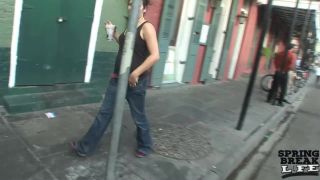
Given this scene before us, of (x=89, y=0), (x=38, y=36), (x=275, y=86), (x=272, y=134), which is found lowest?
(x=272, y=134)

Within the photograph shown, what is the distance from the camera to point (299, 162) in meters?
6.17

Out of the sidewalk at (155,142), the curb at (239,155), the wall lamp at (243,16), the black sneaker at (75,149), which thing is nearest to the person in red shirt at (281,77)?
the curb at (239,155)

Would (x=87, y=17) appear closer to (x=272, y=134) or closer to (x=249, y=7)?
(x=272, y=134)

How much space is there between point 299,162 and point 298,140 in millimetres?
1666

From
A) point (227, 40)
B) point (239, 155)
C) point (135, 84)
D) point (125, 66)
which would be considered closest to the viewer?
point (125, 66)

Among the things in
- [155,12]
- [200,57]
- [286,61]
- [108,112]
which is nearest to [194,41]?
[200,57]

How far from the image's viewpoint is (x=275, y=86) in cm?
1078

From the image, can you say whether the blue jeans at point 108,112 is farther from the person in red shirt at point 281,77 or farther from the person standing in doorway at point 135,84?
the person in red shirt at point 281,77

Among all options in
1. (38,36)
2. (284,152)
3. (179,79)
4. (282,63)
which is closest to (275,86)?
(282,63)

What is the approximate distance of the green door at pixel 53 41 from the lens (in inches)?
219

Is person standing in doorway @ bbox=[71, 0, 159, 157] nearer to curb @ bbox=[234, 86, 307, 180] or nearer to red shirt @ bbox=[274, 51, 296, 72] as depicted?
curb @ bbox=[234, 86, 307, 180]

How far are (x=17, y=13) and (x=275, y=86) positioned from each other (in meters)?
7.51

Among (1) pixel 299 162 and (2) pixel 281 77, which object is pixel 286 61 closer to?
(2) pixel 281 77

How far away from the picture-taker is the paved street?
5.61 meters
